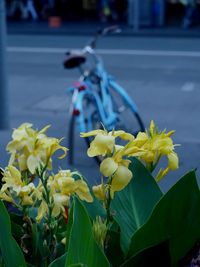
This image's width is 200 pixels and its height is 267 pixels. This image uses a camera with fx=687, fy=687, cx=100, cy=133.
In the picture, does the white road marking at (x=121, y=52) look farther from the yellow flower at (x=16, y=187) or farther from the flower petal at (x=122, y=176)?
the flower petal at (x=122, y=176)

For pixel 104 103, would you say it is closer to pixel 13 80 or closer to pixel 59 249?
pixel 59 249

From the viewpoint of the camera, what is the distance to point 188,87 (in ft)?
42.2

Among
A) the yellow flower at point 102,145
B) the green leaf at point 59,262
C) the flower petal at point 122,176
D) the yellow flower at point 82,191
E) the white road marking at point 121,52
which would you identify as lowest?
the white road marking at point 121,52

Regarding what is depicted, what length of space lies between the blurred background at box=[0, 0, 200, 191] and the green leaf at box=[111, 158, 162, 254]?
2.33 meters

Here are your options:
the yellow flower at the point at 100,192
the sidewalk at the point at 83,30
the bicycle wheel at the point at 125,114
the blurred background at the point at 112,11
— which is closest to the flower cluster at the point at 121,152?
the yellow flower at the point at 100,192

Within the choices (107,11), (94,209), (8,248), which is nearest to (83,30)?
(107,11)

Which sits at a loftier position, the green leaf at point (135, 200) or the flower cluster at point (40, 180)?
the flower cluster at point (40, 180)

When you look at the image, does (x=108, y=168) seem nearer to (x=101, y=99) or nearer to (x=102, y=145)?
(x=102, y=145)

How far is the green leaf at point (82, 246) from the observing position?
5.23 ft

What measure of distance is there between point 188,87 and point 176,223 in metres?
11.2

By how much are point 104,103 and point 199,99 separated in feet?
15.0

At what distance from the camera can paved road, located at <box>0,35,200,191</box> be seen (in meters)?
8.78

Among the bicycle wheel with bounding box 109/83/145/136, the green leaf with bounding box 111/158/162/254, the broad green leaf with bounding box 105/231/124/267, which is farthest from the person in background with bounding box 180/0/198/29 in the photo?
the broad green leaf with bounding box 105/231/124/267

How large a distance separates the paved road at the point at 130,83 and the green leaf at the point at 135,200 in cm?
313
